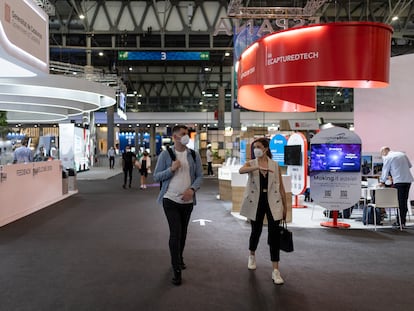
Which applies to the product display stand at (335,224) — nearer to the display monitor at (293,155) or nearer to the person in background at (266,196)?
the display monitor at (293,155)

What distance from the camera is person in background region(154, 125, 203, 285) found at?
403 centimetres

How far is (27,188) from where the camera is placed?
28.2ft

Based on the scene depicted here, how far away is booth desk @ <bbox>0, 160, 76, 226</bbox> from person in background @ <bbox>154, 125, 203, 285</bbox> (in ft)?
14.5

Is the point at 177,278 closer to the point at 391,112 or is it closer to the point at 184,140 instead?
the point at 184,140

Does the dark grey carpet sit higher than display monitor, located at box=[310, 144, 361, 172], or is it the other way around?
display monitor, located at box=[310, 144, 361, 172]

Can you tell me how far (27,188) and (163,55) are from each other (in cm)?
1282

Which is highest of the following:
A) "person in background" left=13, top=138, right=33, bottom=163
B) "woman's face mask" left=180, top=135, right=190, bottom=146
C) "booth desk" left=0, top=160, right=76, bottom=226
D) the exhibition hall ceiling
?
the exhibition hall ceiling

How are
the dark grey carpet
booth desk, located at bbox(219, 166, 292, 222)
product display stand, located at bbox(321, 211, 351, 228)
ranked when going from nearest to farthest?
1. the dark grey carpet
2. product display stand, located at bbox(321, 211, 351, 228)
3. booth desk, located at bbox(219, 166, 292, 222)

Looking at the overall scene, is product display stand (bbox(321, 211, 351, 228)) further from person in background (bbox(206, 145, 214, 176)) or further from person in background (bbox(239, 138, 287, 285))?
person in background (bbox(206, 145, 214, 176))

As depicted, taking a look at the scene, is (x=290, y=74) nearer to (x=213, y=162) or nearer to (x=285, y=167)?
(x=285, y=167)

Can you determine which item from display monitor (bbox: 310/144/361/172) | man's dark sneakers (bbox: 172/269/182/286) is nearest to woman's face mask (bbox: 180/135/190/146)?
man's dark sneakers (bbox: 172/269/182/286)

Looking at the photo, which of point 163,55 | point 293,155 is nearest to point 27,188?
point 293,155

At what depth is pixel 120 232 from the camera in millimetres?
6590

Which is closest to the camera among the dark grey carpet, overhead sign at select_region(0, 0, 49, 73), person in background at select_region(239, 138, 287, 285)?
the dark grey carpet
